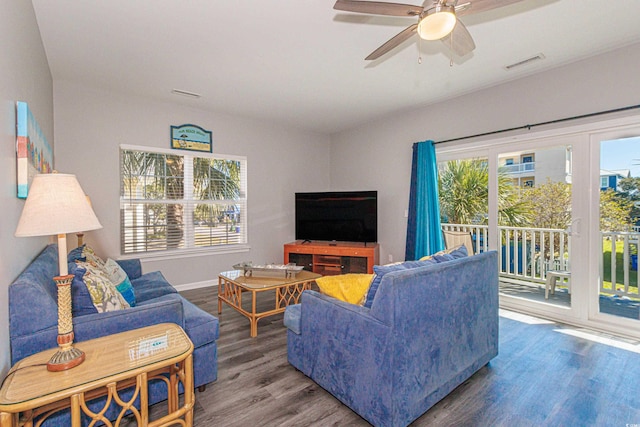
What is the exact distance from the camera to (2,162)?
1.37 meters

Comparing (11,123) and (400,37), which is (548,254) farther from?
(11,123)

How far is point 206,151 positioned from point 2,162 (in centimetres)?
322

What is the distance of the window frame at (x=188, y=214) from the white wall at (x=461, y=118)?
6.17 ft

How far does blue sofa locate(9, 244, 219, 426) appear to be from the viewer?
1394mm

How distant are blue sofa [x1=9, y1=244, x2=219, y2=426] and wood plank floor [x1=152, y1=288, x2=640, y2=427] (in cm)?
24

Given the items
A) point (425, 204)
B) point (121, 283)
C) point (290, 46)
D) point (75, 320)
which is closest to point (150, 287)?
point (121, 283)

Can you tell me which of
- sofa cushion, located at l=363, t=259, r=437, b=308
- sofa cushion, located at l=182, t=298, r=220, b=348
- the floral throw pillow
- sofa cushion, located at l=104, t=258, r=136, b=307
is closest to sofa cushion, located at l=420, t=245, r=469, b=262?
sofa cushion, located at l=363, t=259, r=437, b=308

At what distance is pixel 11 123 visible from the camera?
5.10 ft

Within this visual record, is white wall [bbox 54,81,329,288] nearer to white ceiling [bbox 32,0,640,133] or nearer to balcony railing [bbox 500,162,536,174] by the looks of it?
white ceiling [bbox 32,0,640,133]

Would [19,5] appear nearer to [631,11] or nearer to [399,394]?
[399,394]

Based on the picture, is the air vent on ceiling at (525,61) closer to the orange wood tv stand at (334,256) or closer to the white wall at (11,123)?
the orange wood tv stand at (334,256)

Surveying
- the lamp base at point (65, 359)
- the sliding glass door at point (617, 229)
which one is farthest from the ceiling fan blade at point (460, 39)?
the lamp base at point (65, 359)

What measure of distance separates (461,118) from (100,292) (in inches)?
162

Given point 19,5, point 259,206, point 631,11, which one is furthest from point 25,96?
point 631,11
